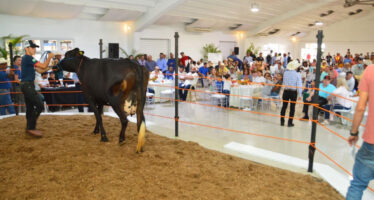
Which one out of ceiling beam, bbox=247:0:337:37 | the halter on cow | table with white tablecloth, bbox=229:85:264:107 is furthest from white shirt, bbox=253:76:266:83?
ceiling beam, bbox=247:0:337:37

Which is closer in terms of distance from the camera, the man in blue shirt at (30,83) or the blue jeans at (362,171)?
the blue jeans at (362,171)

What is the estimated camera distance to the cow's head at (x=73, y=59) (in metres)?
4.23

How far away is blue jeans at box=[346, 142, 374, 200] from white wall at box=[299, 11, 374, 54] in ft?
73.4

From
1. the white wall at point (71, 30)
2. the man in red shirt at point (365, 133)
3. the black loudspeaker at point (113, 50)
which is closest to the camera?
the man in red shirt at point (365, 133)

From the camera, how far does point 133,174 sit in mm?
3135

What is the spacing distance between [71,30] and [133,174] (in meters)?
10.7

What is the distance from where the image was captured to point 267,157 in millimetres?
3768

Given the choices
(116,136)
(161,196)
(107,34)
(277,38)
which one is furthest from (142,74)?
(277,38)

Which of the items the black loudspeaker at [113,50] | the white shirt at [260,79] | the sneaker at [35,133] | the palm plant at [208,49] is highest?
the palm plant at [208,49]

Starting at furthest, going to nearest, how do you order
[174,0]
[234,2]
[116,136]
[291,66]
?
1. [234,2]
2. [174,0]
3. [291,66]
4. [116,136]

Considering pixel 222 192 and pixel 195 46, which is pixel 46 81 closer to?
pixel 222 192

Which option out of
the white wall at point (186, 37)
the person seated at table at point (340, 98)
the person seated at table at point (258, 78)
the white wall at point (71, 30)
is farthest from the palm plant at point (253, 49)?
the person seated at table at point (340, 98)

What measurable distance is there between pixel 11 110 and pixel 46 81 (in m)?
1.47

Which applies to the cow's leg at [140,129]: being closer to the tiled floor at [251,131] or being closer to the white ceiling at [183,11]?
the tiled floor at [251,131]
